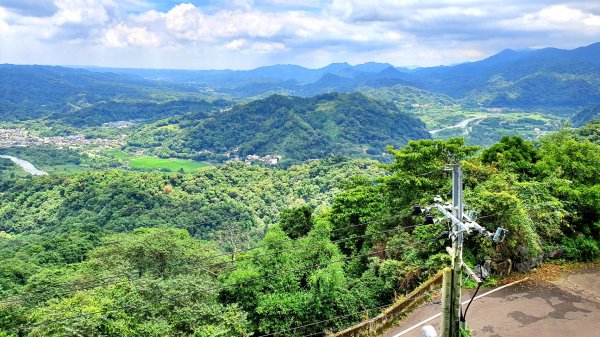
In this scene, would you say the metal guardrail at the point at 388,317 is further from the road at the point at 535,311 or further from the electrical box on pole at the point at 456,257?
the electrical box on pole at the point at 456,257

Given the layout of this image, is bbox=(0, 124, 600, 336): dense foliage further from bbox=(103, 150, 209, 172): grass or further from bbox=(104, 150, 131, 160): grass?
bbox=(104, 150, 131, 160): grass

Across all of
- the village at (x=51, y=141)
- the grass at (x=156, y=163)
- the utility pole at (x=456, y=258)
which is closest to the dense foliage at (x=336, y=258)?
the utility pole at (x=456, y=258)

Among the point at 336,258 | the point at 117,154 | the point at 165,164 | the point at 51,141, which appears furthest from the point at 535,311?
the point at 51,141

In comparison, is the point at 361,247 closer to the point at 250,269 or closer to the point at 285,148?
the point at 250,269

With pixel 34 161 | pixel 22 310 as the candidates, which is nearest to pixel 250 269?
pixel 22 310

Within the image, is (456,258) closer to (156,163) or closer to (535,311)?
(535,311)

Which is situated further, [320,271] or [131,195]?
[131,195]
